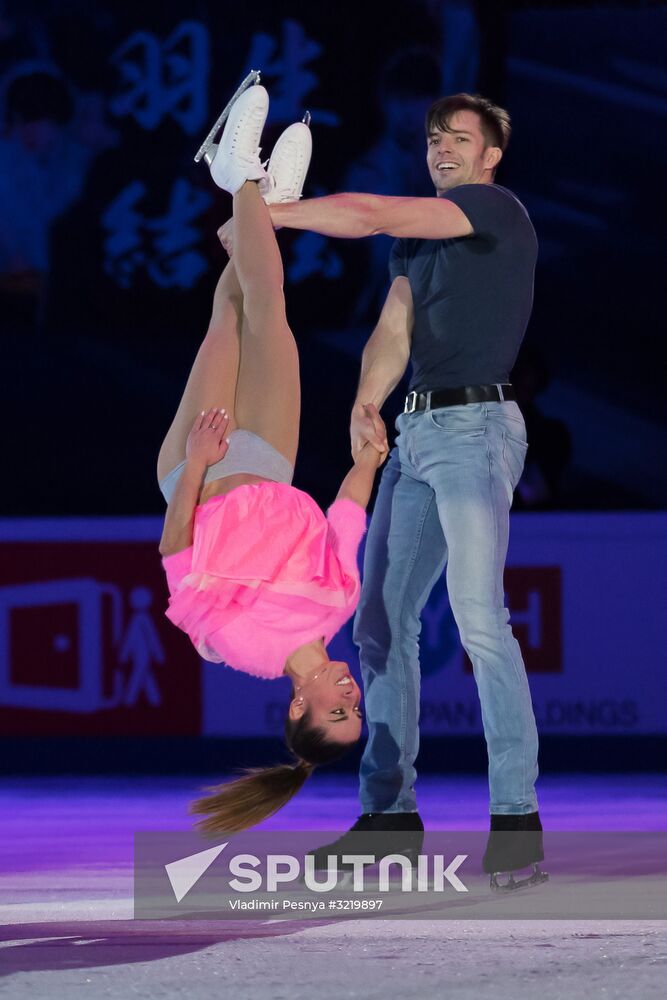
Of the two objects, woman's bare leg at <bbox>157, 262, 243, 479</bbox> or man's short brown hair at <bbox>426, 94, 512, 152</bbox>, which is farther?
woman's bare leg at <bbox>157, 262, 243, 479</bbox>

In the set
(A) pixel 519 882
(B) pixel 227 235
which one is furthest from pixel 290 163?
(A) pixel 519 882

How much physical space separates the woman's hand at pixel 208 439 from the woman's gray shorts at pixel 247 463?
34mm

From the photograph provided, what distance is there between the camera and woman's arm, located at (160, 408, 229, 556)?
397 centimetres

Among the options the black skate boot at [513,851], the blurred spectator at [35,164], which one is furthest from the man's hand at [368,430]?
the blurred spectator at [35,164]

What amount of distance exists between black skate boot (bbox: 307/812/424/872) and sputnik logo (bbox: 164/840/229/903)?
0.27 meters

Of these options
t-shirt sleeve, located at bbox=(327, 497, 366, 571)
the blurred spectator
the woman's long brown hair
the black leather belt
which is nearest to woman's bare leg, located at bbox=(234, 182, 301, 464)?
t-shirt sleeve, located at bbox=(327, 497, 366, 571)

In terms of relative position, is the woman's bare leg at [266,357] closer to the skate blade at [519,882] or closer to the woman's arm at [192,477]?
the woman's arm at [192,477]

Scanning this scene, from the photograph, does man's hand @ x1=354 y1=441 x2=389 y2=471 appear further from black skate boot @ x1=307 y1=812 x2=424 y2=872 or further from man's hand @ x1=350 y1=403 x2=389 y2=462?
black skate boot @ x1=307 y1=812 x2=424 y2=872

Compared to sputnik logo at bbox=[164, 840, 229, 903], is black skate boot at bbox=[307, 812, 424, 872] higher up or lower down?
higher up

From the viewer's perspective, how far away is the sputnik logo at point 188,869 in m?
3.90

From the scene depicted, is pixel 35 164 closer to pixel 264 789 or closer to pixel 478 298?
pixel 478 298

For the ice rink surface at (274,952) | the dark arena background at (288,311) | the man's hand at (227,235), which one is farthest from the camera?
the dark arena background at (288,311)

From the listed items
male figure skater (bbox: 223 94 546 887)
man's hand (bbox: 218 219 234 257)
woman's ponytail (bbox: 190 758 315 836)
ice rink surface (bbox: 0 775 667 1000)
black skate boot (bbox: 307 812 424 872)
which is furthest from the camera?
man's hand (bbox: 218 219 234 257)

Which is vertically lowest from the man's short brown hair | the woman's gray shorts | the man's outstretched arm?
the woman's gray shorts
